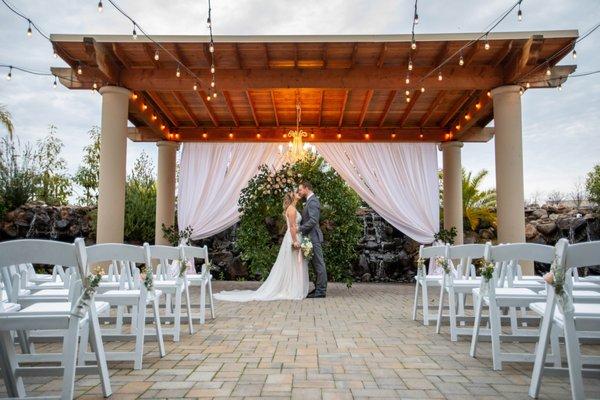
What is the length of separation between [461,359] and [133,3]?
5.87 metres

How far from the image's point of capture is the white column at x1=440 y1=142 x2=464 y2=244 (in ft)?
37.0

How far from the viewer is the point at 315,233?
8.23m

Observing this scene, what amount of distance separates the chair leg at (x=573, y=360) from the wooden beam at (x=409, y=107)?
281 inches

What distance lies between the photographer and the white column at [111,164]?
26.4ft

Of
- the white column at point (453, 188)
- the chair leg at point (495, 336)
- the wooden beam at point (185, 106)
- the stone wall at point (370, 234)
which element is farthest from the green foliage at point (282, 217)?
the chair leg at point (495, 336)

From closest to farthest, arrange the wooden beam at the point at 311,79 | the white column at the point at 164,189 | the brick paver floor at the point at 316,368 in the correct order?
the brick paver floor at the point at 316,368 < the wooden beam at the point at 311,79 < the white column at the point at 164,189

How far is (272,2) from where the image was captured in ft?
25.7

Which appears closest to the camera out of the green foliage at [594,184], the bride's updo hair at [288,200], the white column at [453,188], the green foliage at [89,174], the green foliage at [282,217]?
the bride's updo hair at [288,200]

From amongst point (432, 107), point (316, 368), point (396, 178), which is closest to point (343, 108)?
point (432, 107)

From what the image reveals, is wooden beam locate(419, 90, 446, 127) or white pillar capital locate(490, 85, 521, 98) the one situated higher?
wooden beam locate(419, 90, 446, 127)

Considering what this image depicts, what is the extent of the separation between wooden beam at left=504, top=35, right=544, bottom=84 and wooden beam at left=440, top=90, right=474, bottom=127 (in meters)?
1.34

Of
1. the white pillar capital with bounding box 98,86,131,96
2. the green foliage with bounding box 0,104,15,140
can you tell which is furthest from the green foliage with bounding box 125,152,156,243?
the green foliage with bounding box 0,104,15,140

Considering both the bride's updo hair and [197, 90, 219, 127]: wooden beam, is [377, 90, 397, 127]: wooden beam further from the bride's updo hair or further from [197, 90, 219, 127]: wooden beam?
[197, 90, 219, 127]: wooden beam

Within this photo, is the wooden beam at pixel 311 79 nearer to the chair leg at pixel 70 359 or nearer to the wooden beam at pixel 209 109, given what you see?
the wooden beam at pixel 209 109
